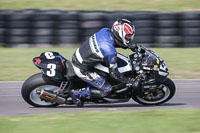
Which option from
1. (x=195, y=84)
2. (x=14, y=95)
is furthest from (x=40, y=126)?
(x=195, y=84)

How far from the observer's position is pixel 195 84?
8164 mm

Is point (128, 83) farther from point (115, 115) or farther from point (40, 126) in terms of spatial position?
point (40, 126)

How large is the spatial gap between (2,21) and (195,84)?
6.18 m

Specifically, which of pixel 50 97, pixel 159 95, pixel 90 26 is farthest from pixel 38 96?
pixel 90 26

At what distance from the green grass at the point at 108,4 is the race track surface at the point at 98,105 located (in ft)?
23.6

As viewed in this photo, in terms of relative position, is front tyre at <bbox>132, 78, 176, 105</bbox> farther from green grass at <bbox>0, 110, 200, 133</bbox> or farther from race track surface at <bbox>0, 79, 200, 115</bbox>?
green grass at <bbox>0, 110, 200, 133</bbox>

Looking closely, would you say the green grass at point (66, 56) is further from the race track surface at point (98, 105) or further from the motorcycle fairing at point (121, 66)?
the motorcycle fairing at point (121, 66)

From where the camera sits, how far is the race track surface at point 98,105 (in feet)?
21.7

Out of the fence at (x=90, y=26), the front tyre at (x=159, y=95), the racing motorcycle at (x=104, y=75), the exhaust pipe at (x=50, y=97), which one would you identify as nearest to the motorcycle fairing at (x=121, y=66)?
the racing motorcycle at (x=104, y=75)

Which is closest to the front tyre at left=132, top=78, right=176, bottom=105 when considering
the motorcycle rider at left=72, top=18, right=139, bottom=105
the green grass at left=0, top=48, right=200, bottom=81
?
the motorcycle rider at left=72, top=18, right=139, bottom=105

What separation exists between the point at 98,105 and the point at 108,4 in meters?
→ 8.94

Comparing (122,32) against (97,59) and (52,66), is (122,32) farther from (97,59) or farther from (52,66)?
(52,66)

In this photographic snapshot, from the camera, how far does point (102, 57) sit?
6.02 m

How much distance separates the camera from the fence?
Result: 440 inches
